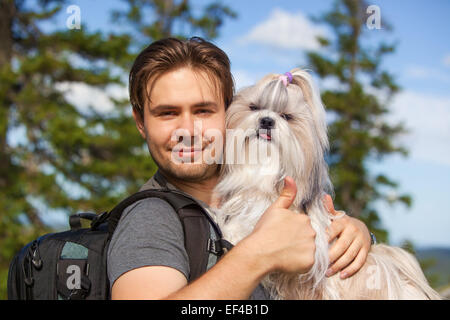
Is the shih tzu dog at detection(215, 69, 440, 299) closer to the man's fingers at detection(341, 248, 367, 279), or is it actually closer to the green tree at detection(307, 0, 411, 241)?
the man's fingers at detection(341, 248, 367, 279)

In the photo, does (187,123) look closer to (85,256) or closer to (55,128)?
(85,256)

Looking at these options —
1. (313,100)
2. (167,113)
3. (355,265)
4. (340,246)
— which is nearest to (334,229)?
(340,246)

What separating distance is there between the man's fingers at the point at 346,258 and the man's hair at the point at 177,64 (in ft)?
3.61

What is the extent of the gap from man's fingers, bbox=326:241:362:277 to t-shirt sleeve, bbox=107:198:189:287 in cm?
104

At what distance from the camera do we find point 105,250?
6.87ft

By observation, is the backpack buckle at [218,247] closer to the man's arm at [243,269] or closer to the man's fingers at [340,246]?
the man's arm at [243,269]

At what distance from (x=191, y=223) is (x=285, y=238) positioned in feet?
1.39

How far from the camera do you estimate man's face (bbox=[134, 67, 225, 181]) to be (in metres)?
2.41

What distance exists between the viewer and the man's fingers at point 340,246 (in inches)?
102

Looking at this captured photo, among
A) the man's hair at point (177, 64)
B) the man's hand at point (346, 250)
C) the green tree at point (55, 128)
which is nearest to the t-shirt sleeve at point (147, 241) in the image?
the man's hair at point (177, 64)

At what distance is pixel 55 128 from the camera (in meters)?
11.9
